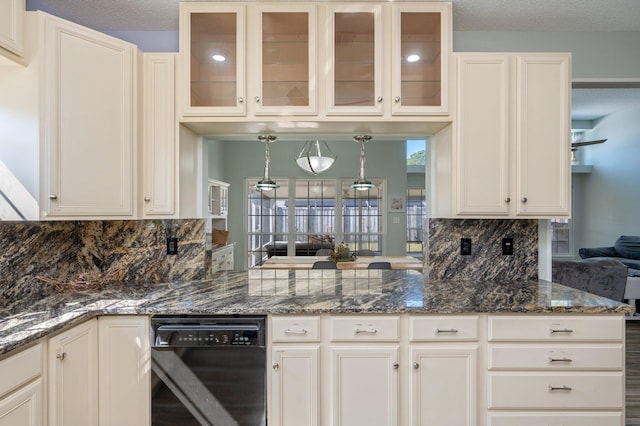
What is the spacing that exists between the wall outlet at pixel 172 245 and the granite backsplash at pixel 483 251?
69.6 inches

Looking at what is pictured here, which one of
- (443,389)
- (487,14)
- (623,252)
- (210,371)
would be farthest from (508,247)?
(623,252)

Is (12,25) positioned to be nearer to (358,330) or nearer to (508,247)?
(358,330)

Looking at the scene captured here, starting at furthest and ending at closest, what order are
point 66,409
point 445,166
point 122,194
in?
point 445,166 < point 122,194 < point 66,409

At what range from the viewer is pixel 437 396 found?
1714 mm

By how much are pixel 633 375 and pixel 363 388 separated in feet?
9.35

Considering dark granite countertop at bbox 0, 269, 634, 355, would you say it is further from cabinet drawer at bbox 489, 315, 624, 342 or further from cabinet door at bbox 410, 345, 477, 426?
cabinet door at bbox 410, 345, 477, 426

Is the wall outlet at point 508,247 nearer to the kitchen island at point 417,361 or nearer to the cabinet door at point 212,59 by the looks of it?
the kitchen island at point 417,361

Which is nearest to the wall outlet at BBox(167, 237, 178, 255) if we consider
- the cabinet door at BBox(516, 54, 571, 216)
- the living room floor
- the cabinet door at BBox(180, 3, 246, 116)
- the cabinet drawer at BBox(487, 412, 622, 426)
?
the cabinet door at BBox(180, 3, 246, 116)

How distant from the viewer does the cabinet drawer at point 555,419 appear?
1695mm

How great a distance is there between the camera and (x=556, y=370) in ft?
5.59

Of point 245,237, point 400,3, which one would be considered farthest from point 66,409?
point 245,237

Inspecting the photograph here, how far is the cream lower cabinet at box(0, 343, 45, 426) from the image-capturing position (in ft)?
4.07

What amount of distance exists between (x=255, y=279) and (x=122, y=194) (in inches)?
39.1

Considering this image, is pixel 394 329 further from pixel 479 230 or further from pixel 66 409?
pixel 66 409
